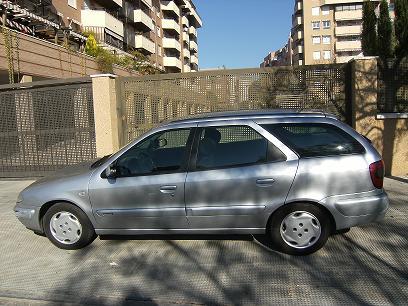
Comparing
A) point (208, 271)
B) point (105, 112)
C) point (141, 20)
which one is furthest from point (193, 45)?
point (208, 271)

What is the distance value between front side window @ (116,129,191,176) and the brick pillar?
4647 mm

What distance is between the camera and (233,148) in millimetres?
4891

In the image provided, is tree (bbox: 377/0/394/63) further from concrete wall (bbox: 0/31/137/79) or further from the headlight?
the headlight

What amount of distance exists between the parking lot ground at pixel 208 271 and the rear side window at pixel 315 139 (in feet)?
3.64

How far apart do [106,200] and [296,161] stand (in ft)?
7.09

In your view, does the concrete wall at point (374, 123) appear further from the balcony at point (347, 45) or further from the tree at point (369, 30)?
the balcony at point (347, 45)

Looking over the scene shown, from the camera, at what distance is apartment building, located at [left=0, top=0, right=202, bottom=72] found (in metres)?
19.9

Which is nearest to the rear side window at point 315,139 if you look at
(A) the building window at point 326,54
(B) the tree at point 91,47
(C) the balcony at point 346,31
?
(B) the tree at point 91,47

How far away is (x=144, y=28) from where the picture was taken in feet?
150

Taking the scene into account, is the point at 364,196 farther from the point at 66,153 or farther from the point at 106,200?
the point at 66,153

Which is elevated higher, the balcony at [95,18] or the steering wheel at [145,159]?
the balcony at [95,18]

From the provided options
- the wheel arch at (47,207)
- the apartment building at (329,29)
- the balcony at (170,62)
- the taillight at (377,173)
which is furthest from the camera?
the apartment building at (329,29)

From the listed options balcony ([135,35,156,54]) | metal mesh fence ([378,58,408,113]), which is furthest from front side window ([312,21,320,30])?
metal mesh fence ([378,58,408,113])

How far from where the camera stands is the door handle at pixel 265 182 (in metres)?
4.59
